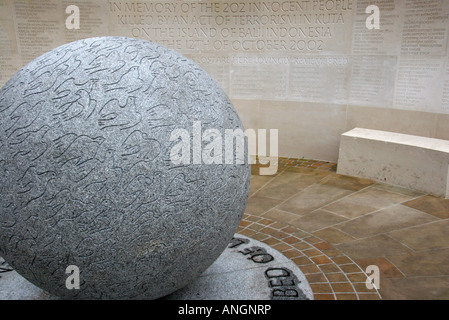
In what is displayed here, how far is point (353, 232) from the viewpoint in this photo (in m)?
5.13

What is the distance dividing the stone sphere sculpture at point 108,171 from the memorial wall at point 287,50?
556 centimetres

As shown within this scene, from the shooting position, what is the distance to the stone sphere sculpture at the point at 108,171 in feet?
8.66

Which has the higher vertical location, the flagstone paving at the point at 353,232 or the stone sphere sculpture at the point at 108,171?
the stone sphere sculpture at the point at 108,171

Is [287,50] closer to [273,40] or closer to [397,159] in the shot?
[273,40]

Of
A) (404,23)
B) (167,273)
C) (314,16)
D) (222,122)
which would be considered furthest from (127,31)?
(167,273)

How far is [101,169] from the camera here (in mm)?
2613

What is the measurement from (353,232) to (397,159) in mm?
2243

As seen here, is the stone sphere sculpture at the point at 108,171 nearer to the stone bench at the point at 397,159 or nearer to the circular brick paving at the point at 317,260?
the circular brick paving at the point at 317,260

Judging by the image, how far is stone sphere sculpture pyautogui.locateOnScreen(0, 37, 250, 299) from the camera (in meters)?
2.64

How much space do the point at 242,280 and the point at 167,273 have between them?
115cm

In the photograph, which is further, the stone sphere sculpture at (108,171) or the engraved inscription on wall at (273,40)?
the engraved inscription on wall at (273,40)

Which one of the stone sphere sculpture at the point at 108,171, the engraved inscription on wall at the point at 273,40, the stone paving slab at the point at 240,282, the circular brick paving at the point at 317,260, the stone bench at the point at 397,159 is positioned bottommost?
the circular brick paving at the point at 317,260

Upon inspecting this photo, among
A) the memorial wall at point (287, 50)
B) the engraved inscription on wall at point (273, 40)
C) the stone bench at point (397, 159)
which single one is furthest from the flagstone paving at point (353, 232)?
the engraved inscription on wall at point (273, 40)

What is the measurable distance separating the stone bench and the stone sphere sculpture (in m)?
4.54
